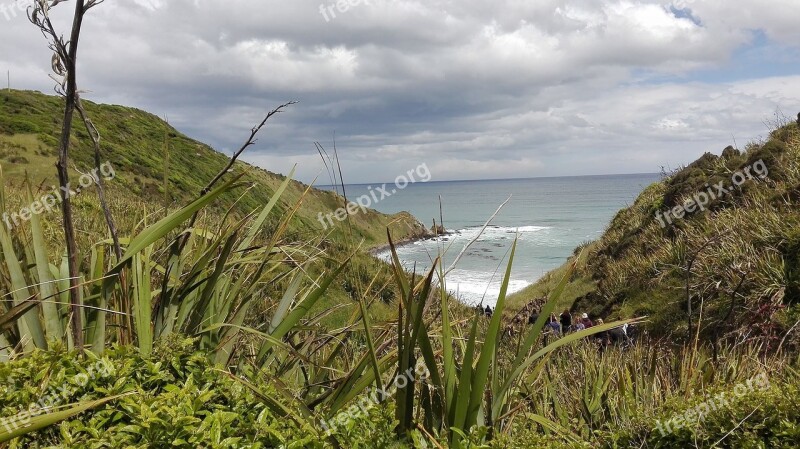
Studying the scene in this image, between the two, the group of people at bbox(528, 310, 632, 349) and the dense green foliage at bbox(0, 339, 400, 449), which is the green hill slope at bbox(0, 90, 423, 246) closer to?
the group of people at bbox(528, 310, 632, 349)

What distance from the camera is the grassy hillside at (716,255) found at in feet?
27.4

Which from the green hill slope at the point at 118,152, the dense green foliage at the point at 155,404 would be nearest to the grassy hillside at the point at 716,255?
the dense green foliage at the point at 155,404

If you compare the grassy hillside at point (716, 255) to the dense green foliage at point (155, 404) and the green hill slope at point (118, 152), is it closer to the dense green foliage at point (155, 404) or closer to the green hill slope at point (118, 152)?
the dense green foliage at point (155, 404)

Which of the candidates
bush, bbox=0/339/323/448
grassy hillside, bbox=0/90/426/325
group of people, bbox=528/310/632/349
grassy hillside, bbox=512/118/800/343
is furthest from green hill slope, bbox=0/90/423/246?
bush, bbox=0/339/323/448

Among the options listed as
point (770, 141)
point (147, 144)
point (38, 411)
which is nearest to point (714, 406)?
point (38, 411)

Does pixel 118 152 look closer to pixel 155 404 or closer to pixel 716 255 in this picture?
pixel 716 255

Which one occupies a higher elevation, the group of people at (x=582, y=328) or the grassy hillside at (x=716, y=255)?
the grassy hillside at (x=716, y=255)

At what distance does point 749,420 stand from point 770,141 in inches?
573

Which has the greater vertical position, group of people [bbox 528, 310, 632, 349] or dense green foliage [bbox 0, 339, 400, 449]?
dense green foliage [bbox 0, 339, 400, 449]

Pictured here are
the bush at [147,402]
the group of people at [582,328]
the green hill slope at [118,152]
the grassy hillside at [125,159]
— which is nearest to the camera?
the bush at [147,402]

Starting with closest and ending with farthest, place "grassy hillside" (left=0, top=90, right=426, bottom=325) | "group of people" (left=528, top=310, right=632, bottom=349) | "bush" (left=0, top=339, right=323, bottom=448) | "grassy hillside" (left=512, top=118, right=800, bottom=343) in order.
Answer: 1. "bush" (left=0, top=339, right=323, bottom=448)
2. "group of people" (left=528, top=310, right=632, bottom=349)
3. "grassy hillside" (left=512, top=118, right=800, bottom=343)
4. "grassy hillside" (left=0, top=90, right=426, bottom=325)

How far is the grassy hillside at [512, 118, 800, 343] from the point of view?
8352 mm

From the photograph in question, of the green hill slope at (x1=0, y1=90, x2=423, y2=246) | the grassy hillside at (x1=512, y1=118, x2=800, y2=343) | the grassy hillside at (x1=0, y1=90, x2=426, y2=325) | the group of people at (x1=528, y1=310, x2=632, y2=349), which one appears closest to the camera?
the group of people at (x1=528, y1=310, x2=632, y2=349)

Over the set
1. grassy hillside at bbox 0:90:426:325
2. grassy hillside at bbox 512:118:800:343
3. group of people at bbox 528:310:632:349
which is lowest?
group of people at bbox 528:310:632:349
